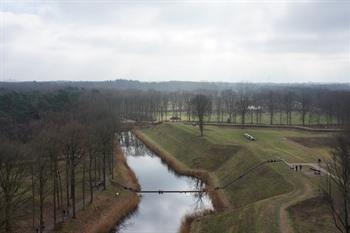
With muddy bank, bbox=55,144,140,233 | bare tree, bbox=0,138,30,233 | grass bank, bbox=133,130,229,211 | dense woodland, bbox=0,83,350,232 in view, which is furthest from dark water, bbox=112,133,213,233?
bare tree, bbox=0,138,30,233

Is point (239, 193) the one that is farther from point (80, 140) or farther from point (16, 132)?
point (16, 132)

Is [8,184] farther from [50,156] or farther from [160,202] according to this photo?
[160,202]

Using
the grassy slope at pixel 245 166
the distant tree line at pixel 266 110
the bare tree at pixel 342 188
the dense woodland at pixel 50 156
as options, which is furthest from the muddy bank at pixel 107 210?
the distant tree line at pixel 266 110

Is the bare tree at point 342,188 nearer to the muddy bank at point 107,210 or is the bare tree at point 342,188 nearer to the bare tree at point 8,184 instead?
the muddy bank at point 107,210

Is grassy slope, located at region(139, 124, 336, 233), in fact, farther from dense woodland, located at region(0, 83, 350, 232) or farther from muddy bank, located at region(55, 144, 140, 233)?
dense woodland, located at region(0, 83, 350, 232)

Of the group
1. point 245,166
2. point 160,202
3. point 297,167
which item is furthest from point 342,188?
point 245,166

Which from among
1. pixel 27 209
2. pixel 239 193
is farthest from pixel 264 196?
pixel 27 209
